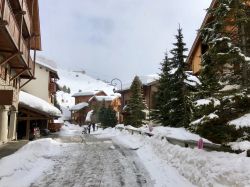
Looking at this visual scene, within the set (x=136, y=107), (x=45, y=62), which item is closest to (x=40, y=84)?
(x=45, y=62)

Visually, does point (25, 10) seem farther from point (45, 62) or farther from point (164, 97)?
point (45, 62)

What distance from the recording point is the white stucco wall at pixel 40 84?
4384 cm

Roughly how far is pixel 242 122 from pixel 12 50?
13.1 meters

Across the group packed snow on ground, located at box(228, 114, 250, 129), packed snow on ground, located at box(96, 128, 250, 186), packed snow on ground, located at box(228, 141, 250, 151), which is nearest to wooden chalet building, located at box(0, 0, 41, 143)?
packed snow on ground, located at box(96, 128, 250, 186)

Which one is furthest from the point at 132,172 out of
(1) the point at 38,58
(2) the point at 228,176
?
(1) the point at 38,58

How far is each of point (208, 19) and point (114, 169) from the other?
1446 cm

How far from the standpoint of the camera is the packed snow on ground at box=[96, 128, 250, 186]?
783cm

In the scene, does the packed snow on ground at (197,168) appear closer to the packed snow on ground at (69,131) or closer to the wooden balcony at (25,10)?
the wooden balcony at (25,10)

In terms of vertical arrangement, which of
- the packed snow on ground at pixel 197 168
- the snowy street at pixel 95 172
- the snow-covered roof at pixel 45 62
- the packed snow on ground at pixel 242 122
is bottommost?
the snowy street at pixel 95 172

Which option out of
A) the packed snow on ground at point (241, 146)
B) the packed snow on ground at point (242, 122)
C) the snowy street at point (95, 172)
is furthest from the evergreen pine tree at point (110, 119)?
the packed snow on ground at point (241, 146)

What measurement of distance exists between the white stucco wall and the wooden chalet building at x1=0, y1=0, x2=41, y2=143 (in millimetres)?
11118

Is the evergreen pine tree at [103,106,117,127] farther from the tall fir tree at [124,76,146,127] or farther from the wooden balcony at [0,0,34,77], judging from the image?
the wooden balcony at [0,0,34,77]

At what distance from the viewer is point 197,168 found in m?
9.95

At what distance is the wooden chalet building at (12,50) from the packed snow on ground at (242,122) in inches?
377
